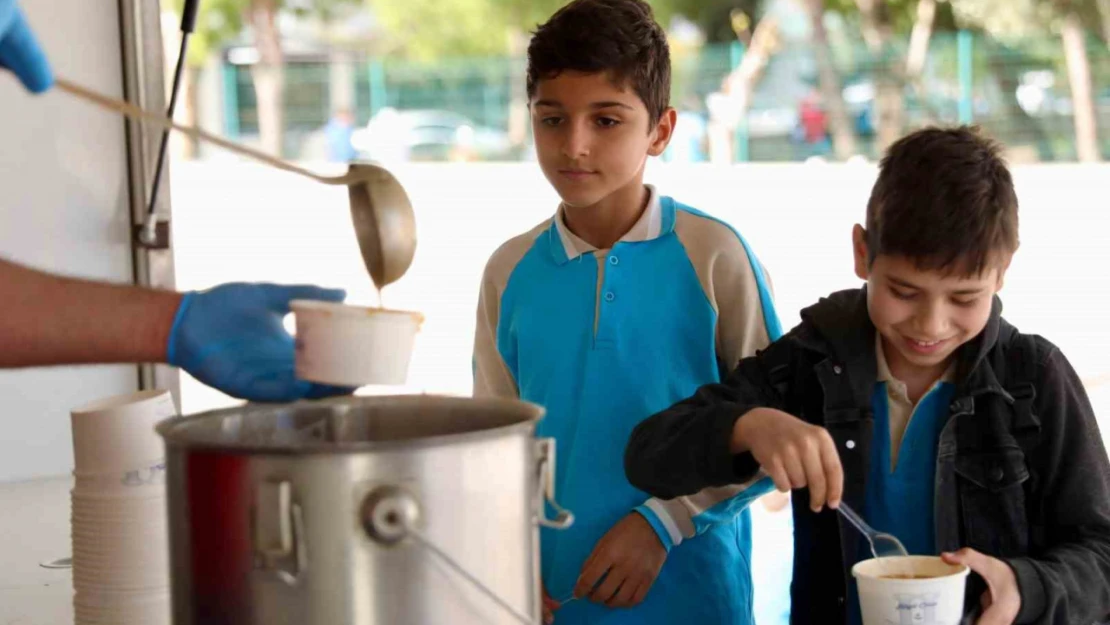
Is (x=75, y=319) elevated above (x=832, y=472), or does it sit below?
above

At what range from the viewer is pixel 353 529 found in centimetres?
105

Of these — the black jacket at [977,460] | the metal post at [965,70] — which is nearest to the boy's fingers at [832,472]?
the black jacket at [977,460]

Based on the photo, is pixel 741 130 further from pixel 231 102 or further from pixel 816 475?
pixel 816 475

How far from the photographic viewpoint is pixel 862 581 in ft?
3.92

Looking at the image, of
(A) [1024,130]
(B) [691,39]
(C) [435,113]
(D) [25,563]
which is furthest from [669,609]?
(B) [691,39]

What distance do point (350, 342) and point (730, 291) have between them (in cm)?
71

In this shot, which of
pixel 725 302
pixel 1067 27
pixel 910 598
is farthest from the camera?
pixel 1067 27

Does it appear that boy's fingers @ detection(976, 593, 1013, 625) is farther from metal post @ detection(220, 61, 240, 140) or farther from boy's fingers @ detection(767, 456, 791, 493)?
metal post @ detection(220, 61, 240, 140)

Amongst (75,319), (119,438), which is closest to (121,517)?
(119,438)

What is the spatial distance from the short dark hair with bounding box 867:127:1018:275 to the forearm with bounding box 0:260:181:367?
0.76 meters

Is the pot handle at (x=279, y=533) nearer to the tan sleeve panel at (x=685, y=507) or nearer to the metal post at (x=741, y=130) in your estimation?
the tan sleeve panel at (x=685, y=507)

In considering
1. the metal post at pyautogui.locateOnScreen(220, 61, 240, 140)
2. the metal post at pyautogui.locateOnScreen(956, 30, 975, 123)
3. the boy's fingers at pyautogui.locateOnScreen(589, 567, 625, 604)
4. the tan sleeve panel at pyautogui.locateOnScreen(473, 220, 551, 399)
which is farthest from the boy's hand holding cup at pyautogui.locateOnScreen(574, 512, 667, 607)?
the metal post at pyautogui.locateOnScreen(220, 61, 240, 140)

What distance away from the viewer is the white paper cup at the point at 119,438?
1.53 metres

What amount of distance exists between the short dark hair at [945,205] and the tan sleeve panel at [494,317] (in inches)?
22.4
